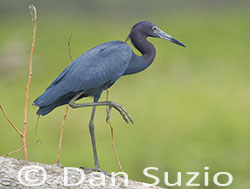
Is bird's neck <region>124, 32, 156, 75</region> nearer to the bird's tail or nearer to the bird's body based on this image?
the bird's body

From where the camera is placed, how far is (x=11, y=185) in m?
4.19

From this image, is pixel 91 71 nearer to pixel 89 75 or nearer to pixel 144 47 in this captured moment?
pixel 89 75

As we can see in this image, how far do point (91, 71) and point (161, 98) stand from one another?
7.88 m

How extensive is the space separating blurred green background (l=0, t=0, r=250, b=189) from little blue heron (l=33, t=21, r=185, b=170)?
3.18 metres

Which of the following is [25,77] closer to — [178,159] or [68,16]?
[178,159]

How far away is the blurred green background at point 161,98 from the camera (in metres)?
8.57

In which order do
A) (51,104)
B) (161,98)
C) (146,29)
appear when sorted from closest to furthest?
1. (51,104)
2. (146,29)
3. (161,98)

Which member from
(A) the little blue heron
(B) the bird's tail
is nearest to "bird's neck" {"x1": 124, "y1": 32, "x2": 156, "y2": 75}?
(A) the little blue heron

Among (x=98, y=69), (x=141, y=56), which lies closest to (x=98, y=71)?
(x=98, y=69)

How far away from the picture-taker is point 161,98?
12219 millimetres

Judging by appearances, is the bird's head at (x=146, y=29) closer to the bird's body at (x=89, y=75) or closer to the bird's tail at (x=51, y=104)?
the bird's body at (x=89, y=75)

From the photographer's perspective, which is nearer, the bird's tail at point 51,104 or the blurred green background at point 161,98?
the bird's tail at point 51,104

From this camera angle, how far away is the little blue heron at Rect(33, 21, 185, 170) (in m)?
4.33

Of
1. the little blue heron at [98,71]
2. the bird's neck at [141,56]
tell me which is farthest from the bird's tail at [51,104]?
the bird's neck at [141,56]
